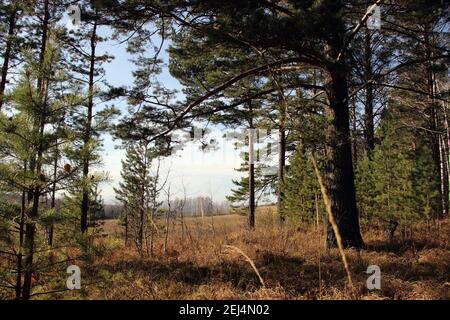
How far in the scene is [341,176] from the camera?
7.30 m

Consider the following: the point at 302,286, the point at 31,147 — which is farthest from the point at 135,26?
the point at 302,286

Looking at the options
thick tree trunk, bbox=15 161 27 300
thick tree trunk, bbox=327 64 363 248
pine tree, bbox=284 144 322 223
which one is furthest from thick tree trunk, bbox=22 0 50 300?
pine tree, bbox=284 144 322 223

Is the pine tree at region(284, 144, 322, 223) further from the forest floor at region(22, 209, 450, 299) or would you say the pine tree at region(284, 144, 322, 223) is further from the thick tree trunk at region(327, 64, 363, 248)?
the thick tree trunk at region(327, 64, 363, 248)

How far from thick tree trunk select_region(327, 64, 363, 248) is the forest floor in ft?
1.34

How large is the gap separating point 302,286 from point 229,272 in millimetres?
1332

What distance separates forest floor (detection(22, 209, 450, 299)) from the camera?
4605mm

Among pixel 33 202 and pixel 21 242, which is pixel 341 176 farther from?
pixel 21 242

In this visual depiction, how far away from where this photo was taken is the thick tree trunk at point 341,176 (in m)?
7.18

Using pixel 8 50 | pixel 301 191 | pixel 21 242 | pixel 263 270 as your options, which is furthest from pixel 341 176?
pixel 8 50

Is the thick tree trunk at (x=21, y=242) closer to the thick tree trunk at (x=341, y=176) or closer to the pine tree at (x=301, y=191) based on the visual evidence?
the thick tree trunk at (x=341, y=176)

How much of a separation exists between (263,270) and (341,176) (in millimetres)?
2645

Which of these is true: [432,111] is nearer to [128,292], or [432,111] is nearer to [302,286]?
[302,286]
